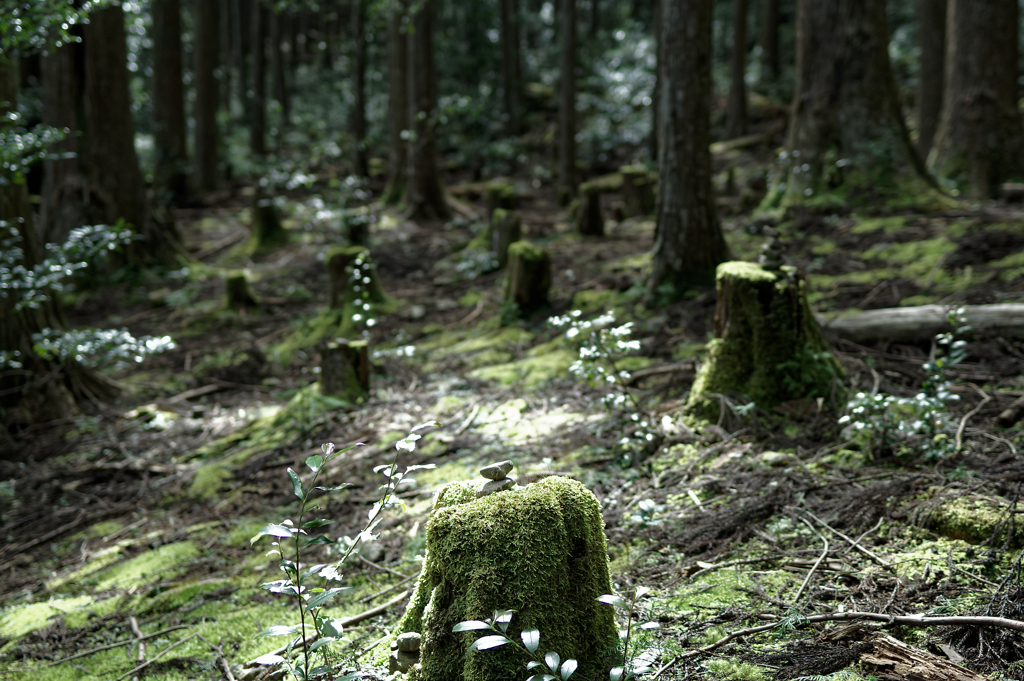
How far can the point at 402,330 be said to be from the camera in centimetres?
738

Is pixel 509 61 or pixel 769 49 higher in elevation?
pixel 769 49

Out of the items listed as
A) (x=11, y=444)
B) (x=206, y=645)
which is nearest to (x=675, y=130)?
(x=206, y=645)

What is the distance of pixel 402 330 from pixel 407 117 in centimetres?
846

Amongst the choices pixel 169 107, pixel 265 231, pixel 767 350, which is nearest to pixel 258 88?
pixel 169 107

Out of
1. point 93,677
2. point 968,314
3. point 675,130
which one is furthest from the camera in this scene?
point 675,130

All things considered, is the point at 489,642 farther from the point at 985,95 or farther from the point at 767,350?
the point at 985,95

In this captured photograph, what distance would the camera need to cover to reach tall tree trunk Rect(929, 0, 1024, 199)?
772 cm

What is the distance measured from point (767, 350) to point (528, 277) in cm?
353

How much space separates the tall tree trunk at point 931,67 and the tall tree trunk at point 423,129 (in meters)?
8.25

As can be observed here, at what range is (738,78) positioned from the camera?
52.6 ft

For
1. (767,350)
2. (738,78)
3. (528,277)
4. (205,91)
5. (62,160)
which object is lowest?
(767,350)

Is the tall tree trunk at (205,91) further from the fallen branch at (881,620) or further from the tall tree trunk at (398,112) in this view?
the fallen branch at (881,620)

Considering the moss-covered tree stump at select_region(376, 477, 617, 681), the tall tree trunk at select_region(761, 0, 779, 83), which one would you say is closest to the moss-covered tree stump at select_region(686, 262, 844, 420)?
the moss-covered tree stump at select_region(376, 477, 617, 681)

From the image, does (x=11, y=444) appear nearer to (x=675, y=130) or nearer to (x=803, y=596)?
(x=803, y=596)
